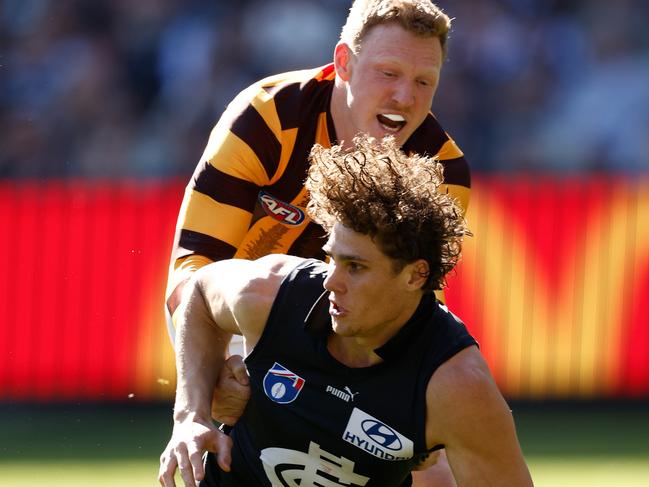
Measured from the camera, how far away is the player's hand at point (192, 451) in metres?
4.28

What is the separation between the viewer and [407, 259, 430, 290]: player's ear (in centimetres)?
442

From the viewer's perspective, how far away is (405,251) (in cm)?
438

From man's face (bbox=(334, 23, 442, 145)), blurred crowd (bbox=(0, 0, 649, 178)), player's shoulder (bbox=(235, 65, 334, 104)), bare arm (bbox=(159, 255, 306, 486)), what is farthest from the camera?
blurred crowd (bbox=(0, 0, 649, 178))

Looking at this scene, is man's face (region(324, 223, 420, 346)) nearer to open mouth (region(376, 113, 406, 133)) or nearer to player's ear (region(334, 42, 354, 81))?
open mouth (region(376, 113, 406, 133))

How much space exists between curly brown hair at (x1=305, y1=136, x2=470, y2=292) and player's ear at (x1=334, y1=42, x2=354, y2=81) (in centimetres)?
109

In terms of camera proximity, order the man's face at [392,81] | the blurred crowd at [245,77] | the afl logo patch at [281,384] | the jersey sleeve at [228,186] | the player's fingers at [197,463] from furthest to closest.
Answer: the blurred crowd at [245,77] < the jersey sleeve at [228,186] < the man's face at [392,81] < the afl logo patch at [281,384] < the player's fingers at [197,463]

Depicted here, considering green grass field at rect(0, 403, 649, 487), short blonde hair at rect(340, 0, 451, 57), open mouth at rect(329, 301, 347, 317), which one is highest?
short blonde hair at rect(340, 0, 451, 57)

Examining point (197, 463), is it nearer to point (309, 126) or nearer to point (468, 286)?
point (309, 126)

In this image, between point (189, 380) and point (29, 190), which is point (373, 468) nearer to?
point (189, 380)

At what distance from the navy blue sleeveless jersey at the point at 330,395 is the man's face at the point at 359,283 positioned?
4.5 inches

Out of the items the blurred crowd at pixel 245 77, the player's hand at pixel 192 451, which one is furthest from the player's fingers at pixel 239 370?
the blurred crowd at pixel 245 77

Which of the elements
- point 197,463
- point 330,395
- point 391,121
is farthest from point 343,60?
point 197,463

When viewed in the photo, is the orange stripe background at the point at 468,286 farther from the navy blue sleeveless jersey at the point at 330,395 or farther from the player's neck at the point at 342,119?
the navy blue sleeveless jersey at the point at 330,395

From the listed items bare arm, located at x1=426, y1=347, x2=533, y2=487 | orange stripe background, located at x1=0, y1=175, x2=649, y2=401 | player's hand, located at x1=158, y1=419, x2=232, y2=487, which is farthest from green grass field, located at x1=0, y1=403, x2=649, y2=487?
bare arm, located at x1=426, y1=347, x2=533, y2=487
